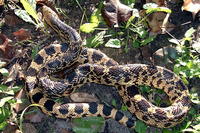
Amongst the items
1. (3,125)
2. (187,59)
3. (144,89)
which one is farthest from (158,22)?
(3,125)

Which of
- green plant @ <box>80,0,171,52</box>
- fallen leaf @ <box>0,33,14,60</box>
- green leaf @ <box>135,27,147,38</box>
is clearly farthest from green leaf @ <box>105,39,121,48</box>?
fallen leaf @ <box>0,33,14,60</box>

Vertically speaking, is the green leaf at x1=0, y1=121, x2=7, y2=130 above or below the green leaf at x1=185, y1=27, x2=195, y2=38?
below

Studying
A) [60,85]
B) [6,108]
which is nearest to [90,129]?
[60,85]

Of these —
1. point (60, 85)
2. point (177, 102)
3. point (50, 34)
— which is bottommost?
point (177, 102)

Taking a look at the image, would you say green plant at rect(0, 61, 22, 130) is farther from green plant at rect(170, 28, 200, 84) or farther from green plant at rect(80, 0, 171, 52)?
green plant at rect(170, 28, 200, 84)

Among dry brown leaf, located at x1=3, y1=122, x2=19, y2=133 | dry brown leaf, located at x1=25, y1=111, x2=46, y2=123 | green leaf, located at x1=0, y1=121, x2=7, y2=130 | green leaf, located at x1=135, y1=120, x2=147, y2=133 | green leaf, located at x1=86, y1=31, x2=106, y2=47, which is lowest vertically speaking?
green leaf, located at x1=135, y1=120, x2=147, y2=133

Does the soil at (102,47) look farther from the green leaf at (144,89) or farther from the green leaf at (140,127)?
the green leaf at (144,89)

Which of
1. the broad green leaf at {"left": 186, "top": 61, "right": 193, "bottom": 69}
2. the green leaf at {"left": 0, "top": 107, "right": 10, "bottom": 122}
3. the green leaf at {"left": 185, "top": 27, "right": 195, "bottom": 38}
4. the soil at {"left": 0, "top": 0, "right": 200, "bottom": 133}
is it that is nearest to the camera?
the green leaf at {"left": 0, "top": 107, "right": 10, "bottom": 122}

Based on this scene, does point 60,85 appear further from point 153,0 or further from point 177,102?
point 153,0
